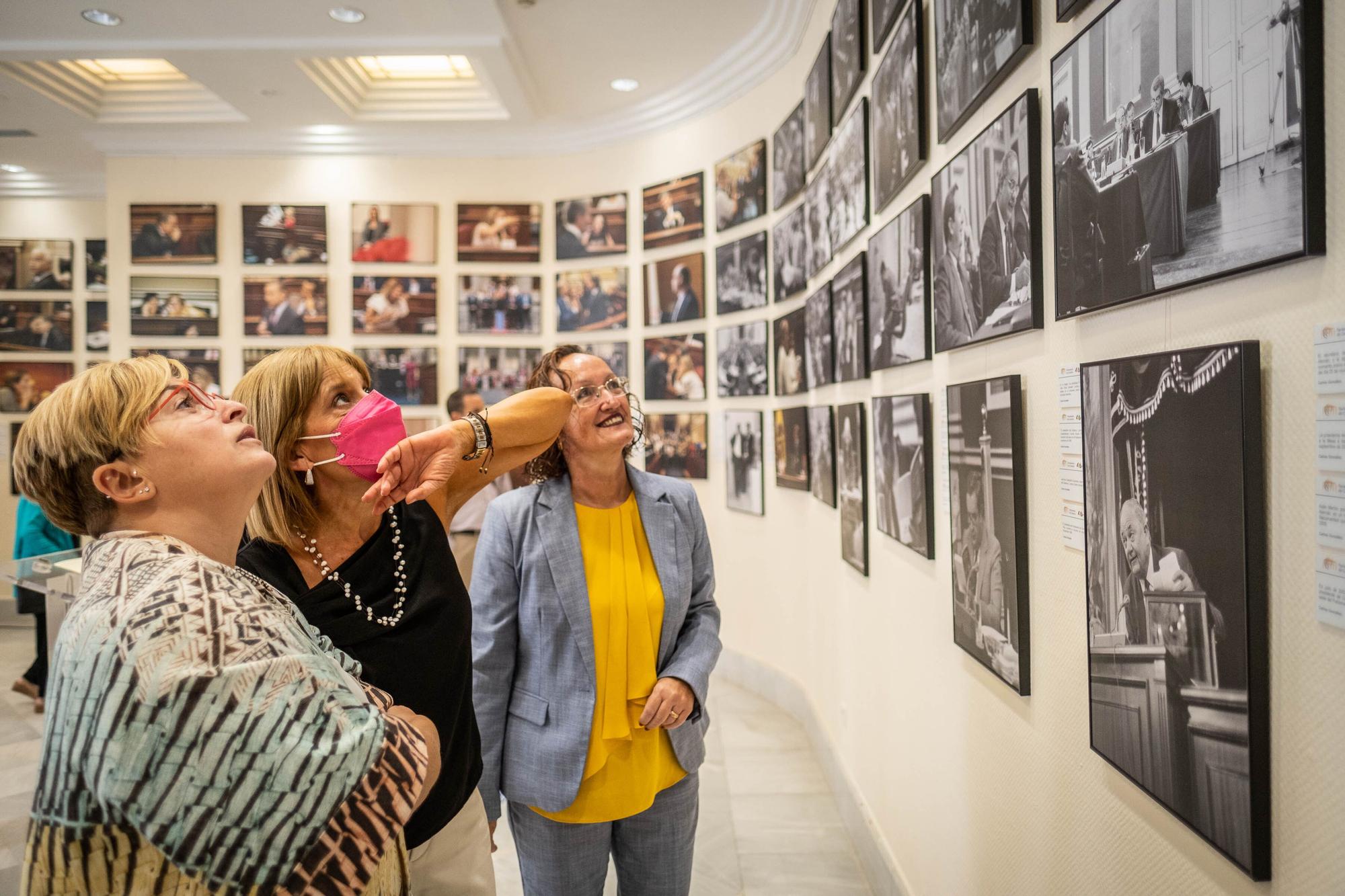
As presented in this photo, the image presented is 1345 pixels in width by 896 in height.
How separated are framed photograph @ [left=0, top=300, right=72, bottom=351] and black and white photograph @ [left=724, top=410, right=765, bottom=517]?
830 centimetres

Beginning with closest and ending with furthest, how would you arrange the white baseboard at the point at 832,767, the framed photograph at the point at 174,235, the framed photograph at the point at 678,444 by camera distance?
the white baseboard at the point at 832,767, the framed photograph at the point at 678,444, the framed photograph at the point at 174,235

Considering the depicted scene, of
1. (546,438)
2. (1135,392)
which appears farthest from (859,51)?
(1135,392)

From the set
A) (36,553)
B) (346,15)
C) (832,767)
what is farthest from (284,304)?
(832,767)

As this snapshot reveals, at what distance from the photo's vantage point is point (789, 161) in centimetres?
553

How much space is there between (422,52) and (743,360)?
10.9ft

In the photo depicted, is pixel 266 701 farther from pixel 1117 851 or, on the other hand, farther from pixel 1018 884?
pixel 1018 884

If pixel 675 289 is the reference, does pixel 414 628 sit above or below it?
below

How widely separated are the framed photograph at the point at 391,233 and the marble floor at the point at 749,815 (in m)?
4.77

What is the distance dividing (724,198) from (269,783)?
243 inches

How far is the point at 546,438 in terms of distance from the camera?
233cm

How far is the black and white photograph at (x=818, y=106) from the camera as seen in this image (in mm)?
4383

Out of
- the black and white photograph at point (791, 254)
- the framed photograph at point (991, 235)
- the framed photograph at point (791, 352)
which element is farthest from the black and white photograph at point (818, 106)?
the framed photograph at point (991, 235)

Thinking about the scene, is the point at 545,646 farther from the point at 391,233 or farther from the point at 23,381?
the point at 23,381

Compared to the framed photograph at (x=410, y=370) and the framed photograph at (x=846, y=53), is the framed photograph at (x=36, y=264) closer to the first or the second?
the framed photograph at (x=410, y=370)
